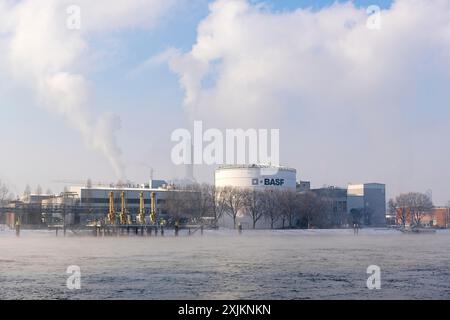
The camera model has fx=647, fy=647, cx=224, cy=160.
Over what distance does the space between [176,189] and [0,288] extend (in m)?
117

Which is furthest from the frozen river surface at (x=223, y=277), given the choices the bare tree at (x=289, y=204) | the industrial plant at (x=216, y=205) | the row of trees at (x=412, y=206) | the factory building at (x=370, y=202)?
the row of trees at (x=412, y=206)

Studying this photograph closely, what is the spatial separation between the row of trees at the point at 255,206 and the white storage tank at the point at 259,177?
5.61m

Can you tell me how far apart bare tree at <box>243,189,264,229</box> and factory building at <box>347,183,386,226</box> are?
39942 mm

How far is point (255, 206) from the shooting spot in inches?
5098

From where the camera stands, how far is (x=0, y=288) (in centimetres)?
2608

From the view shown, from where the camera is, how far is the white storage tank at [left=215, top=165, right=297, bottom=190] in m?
140

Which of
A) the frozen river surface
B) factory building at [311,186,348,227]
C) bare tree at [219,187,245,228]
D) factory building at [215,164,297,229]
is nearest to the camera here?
the frozen river surface

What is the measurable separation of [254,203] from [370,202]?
49952 millimetres

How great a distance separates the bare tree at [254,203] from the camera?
129 m

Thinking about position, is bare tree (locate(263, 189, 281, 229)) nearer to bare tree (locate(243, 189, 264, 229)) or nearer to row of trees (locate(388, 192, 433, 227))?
bare tree (locate(243, 189, 264, 229))

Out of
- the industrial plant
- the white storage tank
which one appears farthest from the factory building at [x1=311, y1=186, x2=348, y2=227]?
the white storage tank

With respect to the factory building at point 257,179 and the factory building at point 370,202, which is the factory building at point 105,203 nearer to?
the factory building at point 257,179
